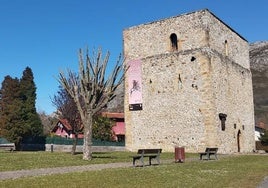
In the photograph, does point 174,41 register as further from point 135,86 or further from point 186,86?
point 135,86

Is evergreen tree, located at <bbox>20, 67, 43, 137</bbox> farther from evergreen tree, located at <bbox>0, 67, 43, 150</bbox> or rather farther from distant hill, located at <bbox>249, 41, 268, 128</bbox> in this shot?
distant hill, located at <bbox>249, 41, 268, 128</bbox>

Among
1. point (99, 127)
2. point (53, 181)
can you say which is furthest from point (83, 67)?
point (99, 127)

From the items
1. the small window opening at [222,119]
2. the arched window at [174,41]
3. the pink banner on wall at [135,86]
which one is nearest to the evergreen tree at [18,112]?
the pink banner on wall at [135,86]

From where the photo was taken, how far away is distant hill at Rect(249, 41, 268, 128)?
108 meters

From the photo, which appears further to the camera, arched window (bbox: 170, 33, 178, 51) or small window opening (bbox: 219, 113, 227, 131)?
arched window (bbox: 170, 33, 178, 51)

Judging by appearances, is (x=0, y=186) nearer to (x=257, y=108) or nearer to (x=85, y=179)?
(x=85, y=179)

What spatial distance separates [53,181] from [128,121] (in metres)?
24.4

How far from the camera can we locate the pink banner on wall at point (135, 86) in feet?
118

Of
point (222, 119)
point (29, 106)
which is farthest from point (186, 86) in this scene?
point (29, 106)

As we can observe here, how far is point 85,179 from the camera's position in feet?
42.1

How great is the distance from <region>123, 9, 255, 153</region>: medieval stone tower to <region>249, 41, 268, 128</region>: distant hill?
199 feet

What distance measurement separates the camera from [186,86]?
33.0m

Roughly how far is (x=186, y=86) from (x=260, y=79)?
124 meters

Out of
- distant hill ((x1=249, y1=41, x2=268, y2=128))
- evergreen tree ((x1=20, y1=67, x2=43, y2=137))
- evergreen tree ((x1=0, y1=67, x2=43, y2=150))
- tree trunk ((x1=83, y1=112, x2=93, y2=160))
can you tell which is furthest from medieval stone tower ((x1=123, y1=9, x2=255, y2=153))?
distant hill ((x1=249, y1=41, x2=268, y2=128))
